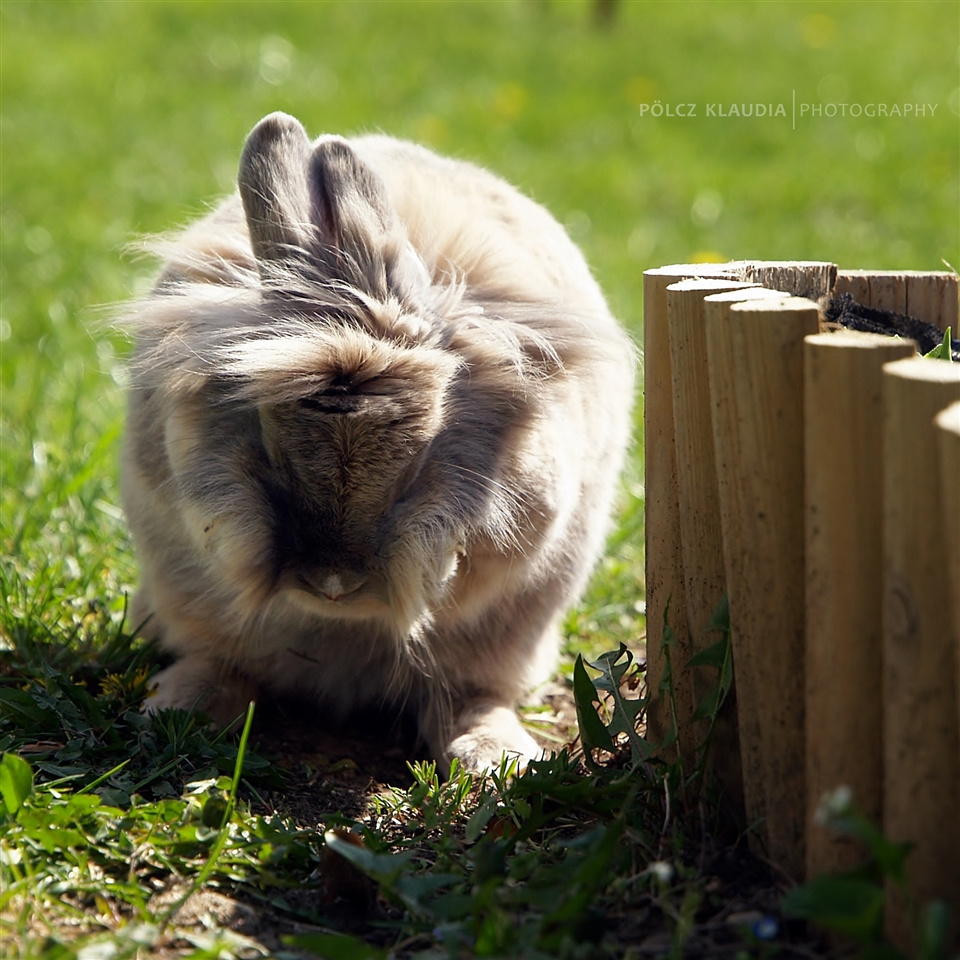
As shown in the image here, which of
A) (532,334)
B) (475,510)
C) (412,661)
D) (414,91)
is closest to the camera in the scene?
(475,510)

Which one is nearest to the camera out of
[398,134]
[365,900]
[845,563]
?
[845,563]

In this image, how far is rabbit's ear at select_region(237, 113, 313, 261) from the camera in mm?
2717

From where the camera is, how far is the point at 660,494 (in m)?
2.54

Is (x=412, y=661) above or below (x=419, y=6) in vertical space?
below

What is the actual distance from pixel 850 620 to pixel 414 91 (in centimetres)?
826

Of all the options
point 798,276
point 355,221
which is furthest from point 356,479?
point 798,276

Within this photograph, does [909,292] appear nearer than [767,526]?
No

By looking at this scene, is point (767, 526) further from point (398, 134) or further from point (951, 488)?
point (398, 134)

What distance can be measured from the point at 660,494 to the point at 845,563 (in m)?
0.69

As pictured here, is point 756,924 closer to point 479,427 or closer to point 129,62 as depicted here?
point 479,427

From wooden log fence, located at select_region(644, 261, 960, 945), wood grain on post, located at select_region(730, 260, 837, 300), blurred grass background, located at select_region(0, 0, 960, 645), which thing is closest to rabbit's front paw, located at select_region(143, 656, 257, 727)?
blurred grass background, located at select_region(0, 0, 960, 645)

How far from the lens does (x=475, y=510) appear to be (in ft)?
8.64

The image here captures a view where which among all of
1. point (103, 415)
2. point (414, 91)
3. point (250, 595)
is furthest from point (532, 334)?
point (414, 91)

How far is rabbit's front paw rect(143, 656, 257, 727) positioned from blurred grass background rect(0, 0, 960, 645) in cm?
47
